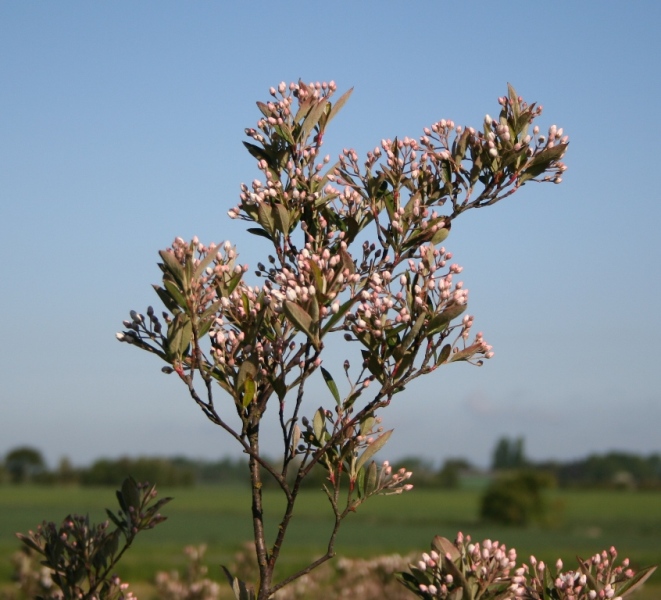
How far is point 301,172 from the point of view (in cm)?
394

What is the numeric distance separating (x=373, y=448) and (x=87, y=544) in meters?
1.64

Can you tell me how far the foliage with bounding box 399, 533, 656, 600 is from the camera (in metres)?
3.31

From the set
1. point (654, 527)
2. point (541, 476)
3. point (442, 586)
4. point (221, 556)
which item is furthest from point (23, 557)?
point (654, 527)

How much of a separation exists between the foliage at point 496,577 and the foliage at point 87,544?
1524 mm

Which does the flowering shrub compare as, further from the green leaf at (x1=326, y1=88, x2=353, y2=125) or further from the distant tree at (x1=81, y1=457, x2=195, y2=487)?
the distant tree at (x1=81, y1=457, x2=195, y2=487)

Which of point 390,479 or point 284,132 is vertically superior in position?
point 284,132

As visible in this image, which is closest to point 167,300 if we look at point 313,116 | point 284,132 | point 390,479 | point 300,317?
point 300,317

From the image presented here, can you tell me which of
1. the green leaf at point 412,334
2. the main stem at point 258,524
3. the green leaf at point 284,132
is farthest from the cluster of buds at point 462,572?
the green leaf at point 284,132

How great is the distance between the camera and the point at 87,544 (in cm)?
434

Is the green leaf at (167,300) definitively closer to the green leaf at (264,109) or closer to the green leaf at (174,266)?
the green leaf at (174,266)

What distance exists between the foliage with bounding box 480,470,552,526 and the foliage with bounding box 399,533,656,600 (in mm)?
54440

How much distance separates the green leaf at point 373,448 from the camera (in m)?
3.71

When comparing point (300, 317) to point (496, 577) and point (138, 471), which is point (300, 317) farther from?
point (138, 471)

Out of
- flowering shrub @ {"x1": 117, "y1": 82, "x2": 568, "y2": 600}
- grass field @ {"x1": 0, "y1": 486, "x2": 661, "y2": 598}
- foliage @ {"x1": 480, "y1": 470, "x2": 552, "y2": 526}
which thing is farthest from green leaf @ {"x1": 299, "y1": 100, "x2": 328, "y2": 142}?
foliage @ {"x1": 480, "y1": 470, "x2": 552, "y2": 526}
